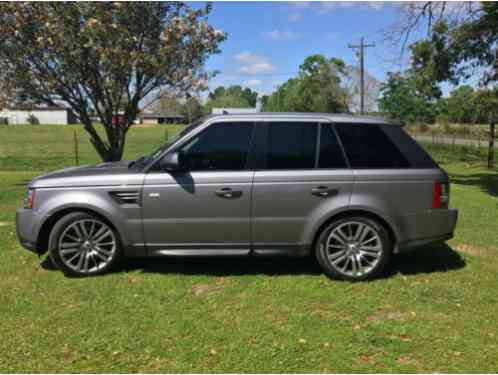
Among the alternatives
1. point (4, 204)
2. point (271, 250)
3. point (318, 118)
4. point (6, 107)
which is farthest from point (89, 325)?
point (6, 107)

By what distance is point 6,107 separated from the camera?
10.6 meters

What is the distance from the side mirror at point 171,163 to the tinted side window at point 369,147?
5.95 feet

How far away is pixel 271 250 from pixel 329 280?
0.75 metres

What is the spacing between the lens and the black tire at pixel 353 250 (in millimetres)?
4578

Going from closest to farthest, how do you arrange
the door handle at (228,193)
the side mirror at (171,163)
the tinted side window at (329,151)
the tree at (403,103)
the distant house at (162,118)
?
the side mirror at (171,163), the door handle at (228,193), the tinted side window at (329,151), the tree at (403,103), the distant house at (162,118)

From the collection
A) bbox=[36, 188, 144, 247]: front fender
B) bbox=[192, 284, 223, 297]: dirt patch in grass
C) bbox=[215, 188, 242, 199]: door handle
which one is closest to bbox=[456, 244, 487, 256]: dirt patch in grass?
bbox=[215, 188, 242, 199]: door handle

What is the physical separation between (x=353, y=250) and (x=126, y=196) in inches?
101

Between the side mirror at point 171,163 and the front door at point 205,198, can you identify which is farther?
the front door at point 205,198

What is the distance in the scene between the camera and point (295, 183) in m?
4.46

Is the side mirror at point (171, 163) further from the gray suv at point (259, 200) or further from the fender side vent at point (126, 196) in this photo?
the fender side vent at point (126, 196)

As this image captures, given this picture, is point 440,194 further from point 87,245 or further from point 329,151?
point 87,245

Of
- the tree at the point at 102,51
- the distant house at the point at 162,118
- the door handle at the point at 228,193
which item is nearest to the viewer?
the door handle at the point at 228,193

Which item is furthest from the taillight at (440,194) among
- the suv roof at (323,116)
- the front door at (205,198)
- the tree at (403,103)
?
the tree at (403,103)

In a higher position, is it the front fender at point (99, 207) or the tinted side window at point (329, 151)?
the tinted side window at point (329, 151)
